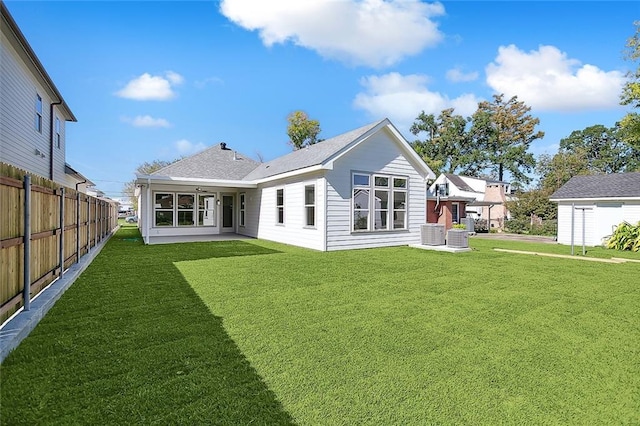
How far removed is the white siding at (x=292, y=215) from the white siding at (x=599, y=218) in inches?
511

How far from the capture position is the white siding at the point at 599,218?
1453cm

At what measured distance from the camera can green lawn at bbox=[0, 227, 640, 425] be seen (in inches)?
88.8

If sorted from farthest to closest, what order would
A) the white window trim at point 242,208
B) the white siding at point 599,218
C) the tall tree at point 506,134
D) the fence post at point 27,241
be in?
the tall tree at point 506,134 → the white window trim at point 242,208 → the white siding at point 599,218 → the fence post at point 27,241

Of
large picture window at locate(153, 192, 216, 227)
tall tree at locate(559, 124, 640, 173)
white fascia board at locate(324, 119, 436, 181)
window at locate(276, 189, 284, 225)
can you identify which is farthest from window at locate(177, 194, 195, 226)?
tall tree at locate(559, 124, 640, 173)

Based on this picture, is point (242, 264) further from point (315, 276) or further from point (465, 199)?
point (465, 199)

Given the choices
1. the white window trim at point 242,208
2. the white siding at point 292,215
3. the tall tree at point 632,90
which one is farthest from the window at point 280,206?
the tall tree at point 632,90

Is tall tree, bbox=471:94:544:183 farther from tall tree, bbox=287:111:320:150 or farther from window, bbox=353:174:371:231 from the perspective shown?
window, bbox=353:174:371:231

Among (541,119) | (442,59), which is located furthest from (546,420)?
(541,119)

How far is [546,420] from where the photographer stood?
218 centimetres

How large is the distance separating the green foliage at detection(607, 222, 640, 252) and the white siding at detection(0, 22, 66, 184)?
69.1 ft

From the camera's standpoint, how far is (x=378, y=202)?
Answer: 40.2 ft

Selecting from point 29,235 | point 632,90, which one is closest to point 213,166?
point 29,235

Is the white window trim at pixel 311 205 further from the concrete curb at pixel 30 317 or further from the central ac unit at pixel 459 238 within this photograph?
the concrete curb at pixel 30 317

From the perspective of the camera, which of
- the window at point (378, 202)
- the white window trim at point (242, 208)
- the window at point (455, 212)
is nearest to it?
the window at point (378, 202)
